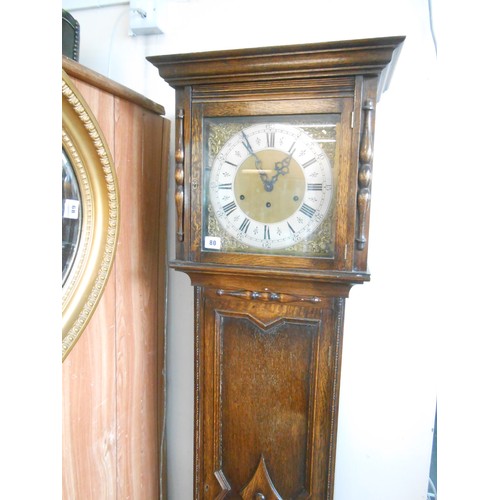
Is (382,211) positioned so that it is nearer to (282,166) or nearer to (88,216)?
(282,166)

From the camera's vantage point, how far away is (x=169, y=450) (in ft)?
4.09

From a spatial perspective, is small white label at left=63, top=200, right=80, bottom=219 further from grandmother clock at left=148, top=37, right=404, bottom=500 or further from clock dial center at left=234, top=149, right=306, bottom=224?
clock dial center at left=234, top=149, right=306, bottom=224

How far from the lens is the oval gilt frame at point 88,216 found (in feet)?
2.52

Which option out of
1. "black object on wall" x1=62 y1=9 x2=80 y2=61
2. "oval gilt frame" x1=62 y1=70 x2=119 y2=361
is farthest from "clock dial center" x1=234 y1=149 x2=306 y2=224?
"black object on wall" x1=62 y1=9 x2=80 y2=61

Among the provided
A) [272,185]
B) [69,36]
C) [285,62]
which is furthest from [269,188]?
[69,36]

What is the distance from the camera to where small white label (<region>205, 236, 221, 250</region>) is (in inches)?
34.2

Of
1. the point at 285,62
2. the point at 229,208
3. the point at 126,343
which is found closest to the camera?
the point at 285,62

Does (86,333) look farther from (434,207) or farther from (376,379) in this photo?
(434,207)

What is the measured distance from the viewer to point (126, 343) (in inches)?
39.2

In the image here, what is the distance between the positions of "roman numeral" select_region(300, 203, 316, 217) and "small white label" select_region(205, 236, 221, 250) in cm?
21

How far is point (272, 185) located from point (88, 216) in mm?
425

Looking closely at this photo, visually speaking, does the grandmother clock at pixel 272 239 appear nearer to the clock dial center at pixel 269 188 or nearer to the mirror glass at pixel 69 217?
the clock dial center at pixel 269 188

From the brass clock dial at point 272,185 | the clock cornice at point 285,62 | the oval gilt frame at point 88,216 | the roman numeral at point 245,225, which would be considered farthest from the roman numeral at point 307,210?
the oval gilt frame at point 88,216

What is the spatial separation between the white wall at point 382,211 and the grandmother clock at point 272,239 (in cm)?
23
